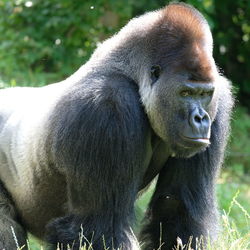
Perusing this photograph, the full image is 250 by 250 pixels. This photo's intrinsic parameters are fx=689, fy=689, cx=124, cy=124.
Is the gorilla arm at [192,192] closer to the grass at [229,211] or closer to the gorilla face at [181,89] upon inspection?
the grass at [229,211]

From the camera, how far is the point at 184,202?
165 inches

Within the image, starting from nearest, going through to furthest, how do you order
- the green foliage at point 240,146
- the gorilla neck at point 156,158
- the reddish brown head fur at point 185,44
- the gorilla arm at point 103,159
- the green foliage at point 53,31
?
1. the gorilla arm at point 103,159
2. the reddish brown head fur at point 185,44
3. the gorilla neck at point 156,158
4. the green foliage at point 53,31
5. the green foliage at point 240,146

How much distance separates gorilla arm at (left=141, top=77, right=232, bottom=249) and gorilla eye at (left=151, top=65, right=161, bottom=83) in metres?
0.50

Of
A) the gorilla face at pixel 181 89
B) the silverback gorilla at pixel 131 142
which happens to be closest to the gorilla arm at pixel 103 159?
the silverback gorilla at pixel 131 142

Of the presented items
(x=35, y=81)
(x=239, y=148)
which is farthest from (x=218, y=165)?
(x=239, y=148)

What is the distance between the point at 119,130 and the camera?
371 centimetres

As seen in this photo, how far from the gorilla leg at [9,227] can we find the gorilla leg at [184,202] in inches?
34.2

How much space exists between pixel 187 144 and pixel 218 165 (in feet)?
1.74

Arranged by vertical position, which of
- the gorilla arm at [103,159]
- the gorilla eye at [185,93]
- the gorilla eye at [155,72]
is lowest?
the gorilla arm at [103,159]

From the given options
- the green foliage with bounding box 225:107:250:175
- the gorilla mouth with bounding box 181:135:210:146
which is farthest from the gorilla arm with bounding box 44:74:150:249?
the green foliage with bounding box 225:107:250:175

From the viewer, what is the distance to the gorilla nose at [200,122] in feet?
12.3

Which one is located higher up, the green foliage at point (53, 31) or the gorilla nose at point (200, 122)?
the gorilla nose at point (200, 122)

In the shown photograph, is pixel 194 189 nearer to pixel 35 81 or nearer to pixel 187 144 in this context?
pixel 187 144

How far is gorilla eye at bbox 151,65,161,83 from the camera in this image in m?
3.91
